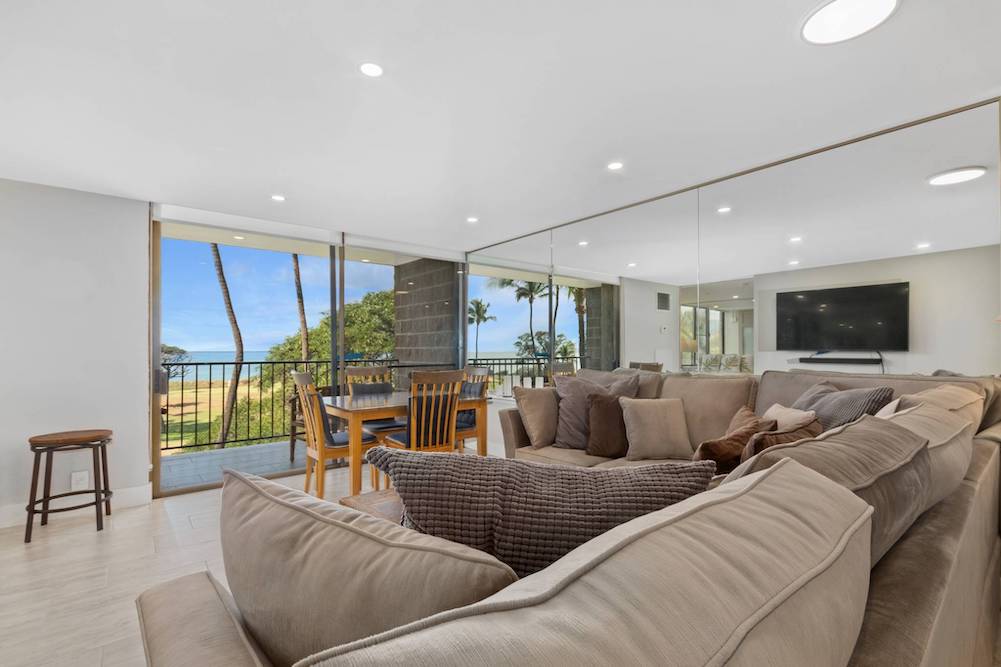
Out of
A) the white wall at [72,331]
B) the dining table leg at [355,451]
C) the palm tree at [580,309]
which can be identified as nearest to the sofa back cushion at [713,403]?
the palm tree at [580,309]

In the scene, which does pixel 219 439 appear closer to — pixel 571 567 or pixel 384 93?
pixel 384 93

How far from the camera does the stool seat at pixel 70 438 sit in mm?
2967

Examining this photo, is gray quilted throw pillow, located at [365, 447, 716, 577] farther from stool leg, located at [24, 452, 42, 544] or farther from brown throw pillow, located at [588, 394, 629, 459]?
stool leg, located at [24, 452, 42, 544]

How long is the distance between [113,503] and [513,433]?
10.1 feet

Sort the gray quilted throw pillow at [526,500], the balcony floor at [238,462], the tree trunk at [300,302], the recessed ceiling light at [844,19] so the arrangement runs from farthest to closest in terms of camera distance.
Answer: the tree trunk at [300,302] < the balcony floor at [238,462] < the recessed ceiling light at [844,19] < the gray quilted throw pillow at [526,500]

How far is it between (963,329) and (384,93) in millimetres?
3361

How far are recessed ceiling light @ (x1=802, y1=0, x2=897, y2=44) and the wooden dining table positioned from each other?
9.79 feet

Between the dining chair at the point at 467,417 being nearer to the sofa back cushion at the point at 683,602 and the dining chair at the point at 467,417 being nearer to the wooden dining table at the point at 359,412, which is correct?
the wooden dining table at the point at 359,412

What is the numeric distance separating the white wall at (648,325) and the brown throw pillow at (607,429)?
3.28 feet

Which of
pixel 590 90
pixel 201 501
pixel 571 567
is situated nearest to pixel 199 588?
pixel 571 567

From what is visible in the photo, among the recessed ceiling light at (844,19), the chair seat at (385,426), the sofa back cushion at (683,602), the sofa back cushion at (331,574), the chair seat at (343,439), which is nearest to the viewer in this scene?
the sofa back cushion at (683,602)

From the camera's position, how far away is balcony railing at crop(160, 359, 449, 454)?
Result: 510 cm

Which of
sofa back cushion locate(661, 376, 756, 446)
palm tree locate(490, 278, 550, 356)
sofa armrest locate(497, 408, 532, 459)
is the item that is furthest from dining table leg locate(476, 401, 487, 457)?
sofa back cushion locate(661, 376, 756, 446)

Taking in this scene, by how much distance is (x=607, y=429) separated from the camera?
9.57 ft
